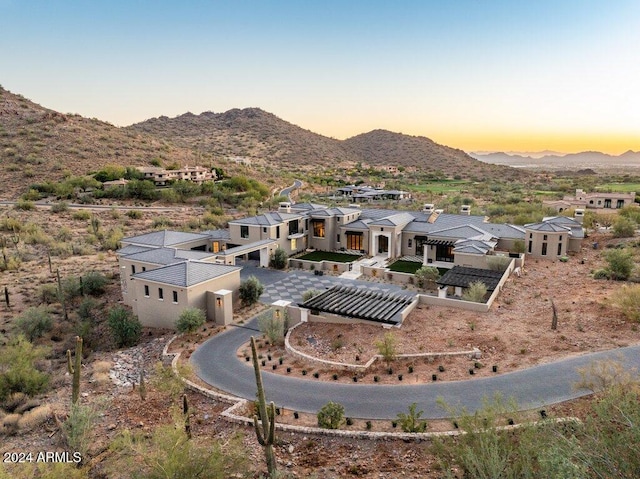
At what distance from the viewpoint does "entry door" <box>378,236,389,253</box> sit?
39478 millimetres

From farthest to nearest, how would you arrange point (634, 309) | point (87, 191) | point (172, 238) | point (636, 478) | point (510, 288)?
point (87, 191)
point (172, 238)
point (510, 288)
point (634, 309)
point (636, 478)

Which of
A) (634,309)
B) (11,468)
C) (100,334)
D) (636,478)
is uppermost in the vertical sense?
(636,478)

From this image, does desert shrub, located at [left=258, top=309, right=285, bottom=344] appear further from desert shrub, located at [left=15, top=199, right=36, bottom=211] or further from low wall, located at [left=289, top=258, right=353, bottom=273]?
desert shrub, located at [left=15, top=199, right=36, bottom=211]

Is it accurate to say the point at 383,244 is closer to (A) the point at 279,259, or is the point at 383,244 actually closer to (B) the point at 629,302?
(A) the point at 279,259

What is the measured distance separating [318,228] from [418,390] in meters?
27.7

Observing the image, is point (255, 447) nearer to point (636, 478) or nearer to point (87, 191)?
point (636, 478)

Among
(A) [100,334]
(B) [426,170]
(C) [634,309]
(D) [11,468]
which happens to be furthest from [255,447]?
(B) [426,170]

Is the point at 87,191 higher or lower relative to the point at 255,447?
higher

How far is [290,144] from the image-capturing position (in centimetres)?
13738

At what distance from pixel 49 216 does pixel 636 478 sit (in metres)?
56.8

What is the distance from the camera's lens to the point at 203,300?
25.1 meters

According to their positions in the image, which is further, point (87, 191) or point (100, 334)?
point (87, 191)

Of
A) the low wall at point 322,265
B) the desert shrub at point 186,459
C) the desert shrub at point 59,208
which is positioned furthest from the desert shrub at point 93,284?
the desert shrub at point 59,208

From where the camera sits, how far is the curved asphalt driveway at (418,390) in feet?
47.9
